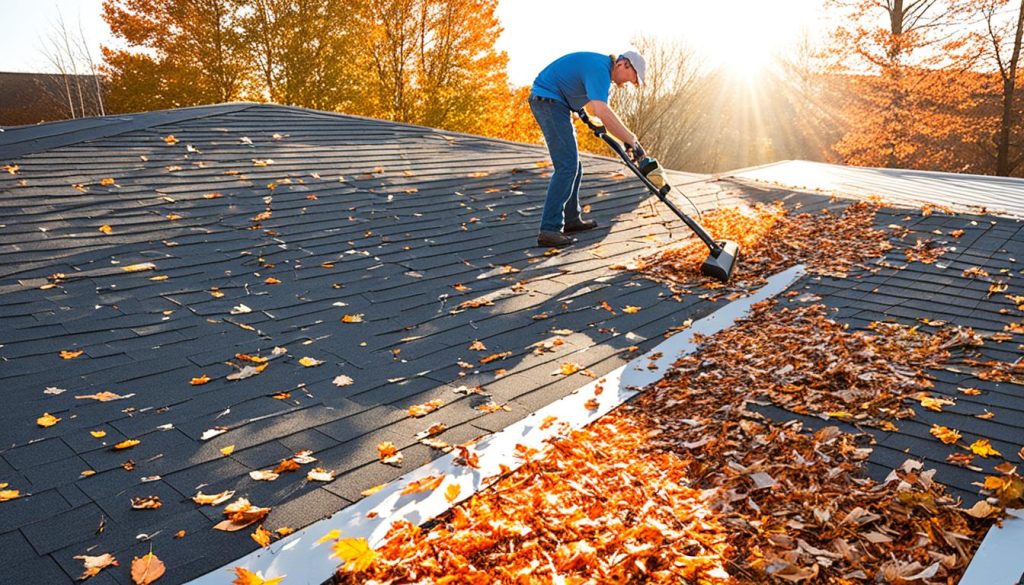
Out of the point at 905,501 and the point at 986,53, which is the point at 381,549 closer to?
the point at 905,501

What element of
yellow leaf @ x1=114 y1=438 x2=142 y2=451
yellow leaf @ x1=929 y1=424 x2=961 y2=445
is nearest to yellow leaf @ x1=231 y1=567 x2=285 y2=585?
yellow leaf @ x1=114 y1=438 x2=142 y2=451

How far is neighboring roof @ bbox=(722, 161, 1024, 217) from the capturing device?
7.01m

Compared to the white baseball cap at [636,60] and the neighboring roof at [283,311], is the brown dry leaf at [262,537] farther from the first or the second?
the white baseball cap at [636,60]

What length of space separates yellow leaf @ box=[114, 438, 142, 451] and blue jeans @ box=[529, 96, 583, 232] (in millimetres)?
3824

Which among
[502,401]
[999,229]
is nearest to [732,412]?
[502,401]

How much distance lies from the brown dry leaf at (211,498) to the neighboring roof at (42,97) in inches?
1071

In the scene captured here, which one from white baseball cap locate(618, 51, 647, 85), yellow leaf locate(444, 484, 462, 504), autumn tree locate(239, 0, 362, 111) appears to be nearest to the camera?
yellow leaf locate(444, 484, 462, 504)

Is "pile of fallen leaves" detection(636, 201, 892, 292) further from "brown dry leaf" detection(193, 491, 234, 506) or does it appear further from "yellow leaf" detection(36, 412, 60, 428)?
"yellow leaf" detection(36, 412, 60, 428)

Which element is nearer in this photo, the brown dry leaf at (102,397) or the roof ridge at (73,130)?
the brown dry leaf at (102,397)

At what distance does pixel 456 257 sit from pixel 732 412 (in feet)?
Answer: 9.20

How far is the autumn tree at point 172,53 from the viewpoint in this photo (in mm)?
20156

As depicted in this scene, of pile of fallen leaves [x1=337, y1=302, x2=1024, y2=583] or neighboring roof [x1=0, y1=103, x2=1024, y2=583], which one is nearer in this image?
pile of fallen leaves [x1=337, y1=302, x2=1024, y2=583]

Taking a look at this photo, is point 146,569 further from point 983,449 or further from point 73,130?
point 73,130

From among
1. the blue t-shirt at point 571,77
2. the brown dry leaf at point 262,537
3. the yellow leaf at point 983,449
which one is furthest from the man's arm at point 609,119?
the brown dry leaf at point 262,537
